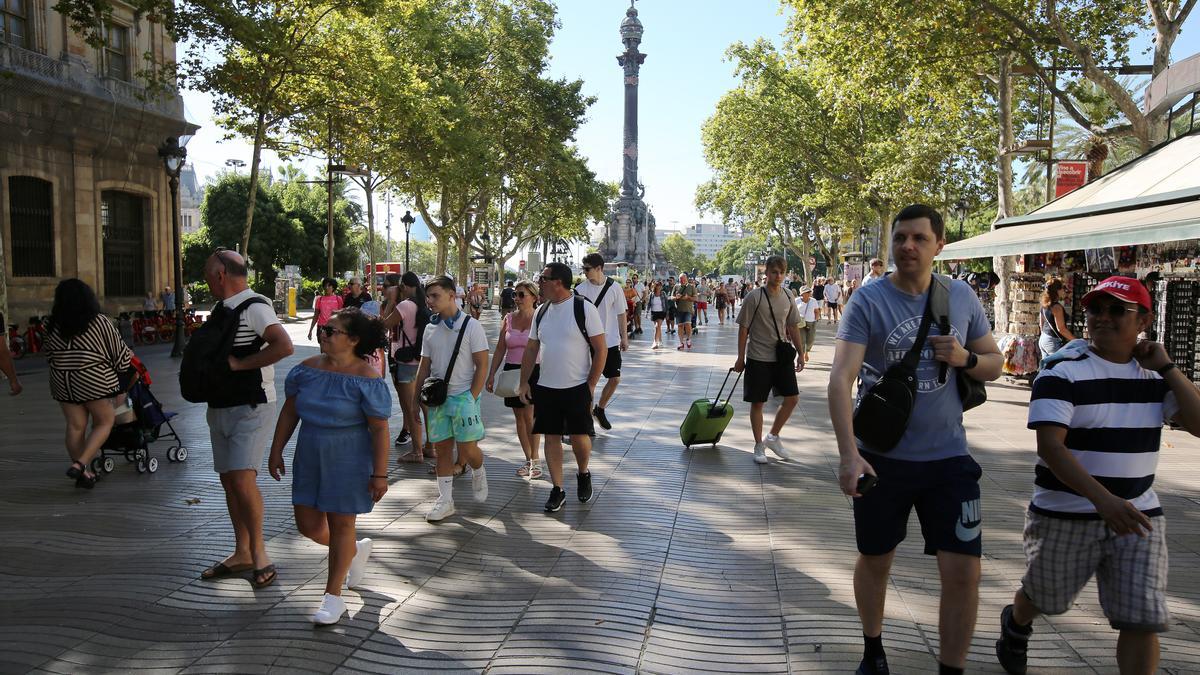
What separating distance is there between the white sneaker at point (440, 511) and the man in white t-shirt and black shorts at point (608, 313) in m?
3.55

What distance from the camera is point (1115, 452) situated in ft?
10.3

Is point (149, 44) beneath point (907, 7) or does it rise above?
above

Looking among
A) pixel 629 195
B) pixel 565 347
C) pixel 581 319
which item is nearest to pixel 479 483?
pixel 565 347

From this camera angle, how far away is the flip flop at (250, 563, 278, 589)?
4539 mm

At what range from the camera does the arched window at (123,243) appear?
82.7 feet

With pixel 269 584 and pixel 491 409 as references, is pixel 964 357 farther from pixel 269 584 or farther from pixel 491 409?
pixel 491 409

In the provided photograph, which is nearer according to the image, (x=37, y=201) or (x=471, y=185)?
(x=37, y=201)

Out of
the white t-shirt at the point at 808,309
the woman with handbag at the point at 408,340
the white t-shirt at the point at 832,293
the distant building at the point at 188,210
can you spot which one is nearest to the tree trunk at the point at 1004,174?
the white t-shirt at the point at 808,309

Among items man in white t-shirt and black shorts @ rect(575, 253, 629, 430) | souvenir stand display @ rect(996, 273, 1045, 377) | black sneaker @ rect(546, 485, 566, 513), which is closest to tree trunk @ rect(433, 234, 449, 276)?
souvenir stand display @ rect(996, 273, 1045, 377)

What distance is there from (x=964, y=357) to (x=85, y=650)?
3598mm

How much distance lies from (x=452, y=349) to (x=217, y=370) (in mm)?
1831

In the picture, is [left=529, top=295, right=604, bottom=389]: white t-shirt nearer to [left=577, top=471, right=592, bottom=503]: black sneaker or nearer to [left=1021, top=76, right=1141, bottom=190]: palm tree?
[left=577, top=471, right=592, bottom=503]: black sneaker

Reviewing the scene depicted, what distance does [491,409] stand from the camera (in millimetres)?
11016

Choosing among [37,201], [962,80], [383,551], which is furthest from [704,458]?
[37,201]
